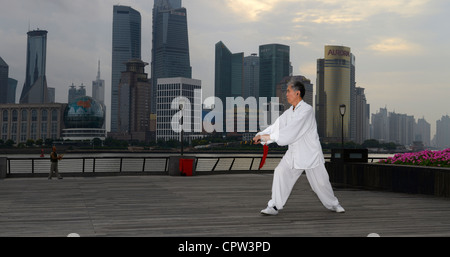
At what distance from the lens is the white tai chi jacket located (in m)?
7.11

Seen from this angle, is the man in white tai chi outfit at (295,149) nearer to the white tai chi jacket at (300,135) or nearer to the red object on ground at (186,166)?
the white tai chi jacket at (300,135)

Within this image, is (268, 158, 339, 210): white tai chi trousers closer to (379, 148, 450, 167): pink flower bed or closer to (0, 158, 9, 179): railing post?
(379, 148, 450, 167): pink flower bed

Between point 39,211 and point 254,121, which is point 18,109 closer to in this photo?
point 254,121

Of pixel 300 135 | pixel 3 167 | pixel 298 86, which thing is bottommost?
pixel 3 167

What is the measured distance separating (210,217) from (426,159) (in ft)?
26.9

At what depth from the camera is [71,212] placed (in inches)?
309

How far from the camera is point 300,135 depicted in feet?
23.6


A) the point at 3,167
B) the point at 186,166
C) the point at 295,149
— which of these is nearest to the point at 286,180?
the point at 295,149

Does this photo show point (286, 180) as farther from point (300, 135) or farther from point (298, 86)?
point (298, 86)

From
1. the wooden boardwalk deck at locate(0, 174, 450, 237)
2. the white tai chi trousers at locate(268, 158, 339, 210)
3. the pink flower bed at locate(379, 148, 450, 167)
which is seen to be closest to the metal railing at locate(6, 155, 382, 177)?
Result: the pink flower bed at locate(379, 148, 450, 167)

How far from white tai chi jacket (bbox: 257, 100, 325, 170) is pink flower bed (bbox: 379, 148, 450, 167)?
6.46m

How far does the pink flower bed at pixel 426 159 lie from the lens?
12.3 metres

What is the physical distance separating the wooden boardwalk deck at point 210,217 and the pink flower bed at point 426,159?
212 centimetres
